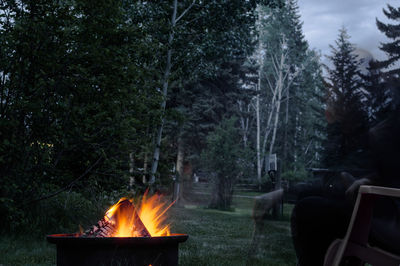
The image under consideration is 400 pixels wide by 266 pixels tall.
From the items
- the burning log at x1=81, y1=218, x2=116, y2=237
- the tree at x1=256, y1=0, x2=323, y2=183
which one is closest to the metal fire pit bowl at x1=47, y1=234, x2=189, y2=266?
the burning log at x1=81, y1=218, x2=116, y2=237

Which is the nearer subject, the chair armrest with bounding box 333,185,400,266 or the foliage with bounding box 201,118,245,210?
the chair armrest with bounding box 333,185,400,266

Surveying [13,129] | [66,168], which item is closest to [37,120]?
[13,129]

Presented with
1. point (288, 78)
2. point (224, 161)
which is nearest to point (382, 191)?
point (224, 161)

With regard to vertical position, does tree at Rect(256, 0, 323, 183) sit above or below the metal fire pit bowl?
above

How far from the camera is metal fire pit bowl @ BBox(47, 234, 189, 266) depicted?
6.79 feet

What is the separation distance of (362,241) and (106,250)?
1.34 metres

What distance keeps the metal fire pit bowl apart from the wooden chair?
1002 mm

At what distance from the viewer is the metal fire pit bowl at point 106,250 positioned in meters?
2.07

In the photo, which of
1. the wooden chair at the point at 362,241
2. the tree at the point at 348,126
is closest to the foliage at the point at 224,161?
the tree at the point at 348,126

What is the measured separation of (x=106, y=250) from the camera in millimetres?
2088

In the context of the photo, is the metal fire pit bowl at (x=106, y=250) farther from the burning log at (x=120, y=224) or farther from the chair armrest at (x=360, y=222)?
the chair armrest at (x=360, y=222)

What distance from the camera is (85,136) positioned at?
4.87m

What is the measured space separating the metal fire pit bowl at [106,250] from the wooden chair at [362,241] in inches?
39.4

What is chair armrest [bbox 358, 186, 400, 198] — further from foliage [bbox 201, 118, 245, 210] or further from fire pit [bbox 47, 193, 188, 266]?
foliage [bbox 201, 118, 245, 210]
